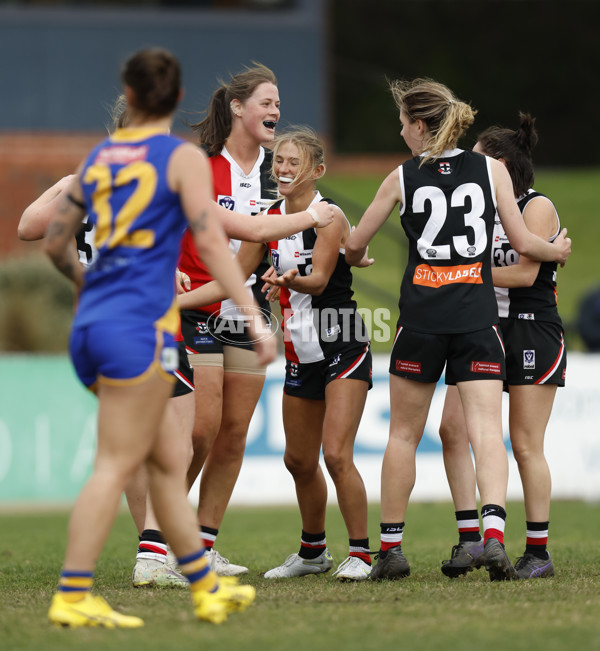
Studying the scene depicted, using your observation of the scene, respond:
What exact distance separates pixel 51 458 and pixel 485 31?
29838 mm

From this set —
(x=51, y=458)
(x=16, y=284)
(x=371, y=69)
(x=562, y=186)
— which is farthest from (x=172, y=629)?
(x=371, y=69)

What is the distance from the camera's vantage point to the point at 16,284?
54.4 ft

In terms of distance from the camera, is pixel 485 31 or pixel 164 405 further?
pixel 485 31

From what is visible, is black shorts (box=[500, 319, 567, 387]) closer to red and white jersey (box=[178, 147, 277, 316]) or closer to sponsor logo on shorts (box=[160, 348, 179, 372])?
red and white jersey (box=[178, 147, 277, 316])

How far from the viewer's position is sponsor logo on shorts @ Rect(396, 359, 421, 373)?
553 centimetres

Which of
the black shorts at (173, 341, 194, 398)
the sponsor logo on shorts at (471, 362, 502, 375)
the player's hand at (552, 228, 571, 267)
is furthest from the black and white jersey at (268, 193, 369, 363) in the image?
the player's hand at (552, 228, 571, 267)

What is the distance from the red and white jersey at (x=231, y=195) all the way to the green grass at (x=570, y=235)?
32.6ft

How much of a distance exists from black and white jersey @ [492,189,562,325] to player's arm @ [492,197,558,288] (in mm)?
40

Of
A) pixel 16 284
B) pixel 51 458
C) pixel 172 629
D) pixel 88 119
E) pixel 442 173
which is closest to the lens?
pixel 172 629

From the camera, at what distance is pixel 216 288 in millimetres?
5797

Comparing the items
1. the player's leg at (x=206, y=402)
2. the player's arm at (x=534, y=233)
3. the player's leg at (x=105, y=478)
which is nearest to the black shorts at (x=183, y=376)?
the player's leg at (x=206, y=402)

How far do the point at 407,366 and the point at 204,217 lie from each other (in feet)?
5.89

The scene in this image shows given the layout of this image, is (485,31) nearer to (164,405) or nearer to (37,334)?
(37,334)

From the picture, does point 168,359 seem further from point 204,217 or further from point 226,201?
point 226,201
